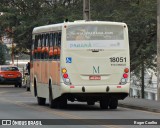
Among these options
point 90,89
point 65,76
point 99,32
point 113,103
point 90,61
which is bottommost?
point 113,103

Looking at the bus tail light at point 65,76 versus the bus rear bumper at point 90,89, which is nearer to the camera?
the bus rear bumper at point 90,89

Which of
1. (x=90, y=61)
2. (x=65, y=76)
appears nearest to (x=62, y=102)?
(x=65, y=76)

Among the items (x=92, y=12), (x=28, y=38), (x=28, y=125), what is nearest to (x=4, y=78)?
(x=28, y=38)

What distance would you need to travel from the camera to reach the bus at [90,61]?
78.8 feet

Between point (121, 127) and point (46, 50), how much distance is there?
9971 mm

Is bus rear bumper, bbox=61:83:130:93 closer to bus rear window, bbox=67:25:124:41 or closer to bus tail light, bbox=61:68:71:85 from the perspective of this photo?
bus tail light, bbox=61:68:71:85

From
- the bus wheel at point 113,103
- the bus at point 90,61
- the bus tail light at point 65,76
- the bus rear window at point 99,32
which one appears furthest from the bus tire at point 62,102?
the bus rear window at point 99,32

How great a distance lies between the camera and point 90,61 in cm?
2411

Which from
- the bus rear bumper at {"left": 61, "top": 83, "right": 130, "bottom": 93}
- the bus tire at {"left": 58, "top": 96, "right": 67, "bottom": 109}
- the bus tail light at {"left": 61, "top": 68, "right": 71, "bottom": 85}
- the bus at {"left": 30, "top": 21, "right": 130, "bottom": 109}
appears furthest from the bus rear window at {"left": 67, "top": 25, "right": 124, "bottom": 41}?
the bus tire at {"left": 58, "top": 96, "right": 67, "bottom": 109}

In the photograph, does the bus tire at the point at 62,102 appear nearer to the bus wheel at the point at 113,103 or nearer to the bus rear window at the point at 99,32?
the bus wheel at the point at 113,103

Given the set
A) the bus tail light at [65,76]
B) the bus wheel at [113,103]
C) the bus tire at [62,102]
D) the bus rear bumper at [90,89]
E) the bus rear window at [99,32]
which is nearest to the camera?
the bus rear bumper at [90,89]

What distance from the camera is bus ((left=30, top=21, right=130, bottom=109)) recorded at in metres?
24.0

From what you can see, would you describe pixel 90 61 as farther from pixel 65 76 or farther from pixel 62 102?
pixel 62 102

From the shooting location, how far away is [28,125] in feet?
58.2
